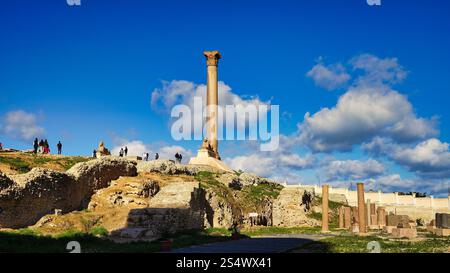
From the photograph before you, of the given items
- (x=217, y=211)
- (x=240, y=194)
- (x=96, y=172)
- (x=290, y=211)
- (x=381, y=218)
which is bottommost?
(x=381, y=218)

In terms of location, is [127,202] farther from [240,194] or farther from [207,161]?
[207,161]

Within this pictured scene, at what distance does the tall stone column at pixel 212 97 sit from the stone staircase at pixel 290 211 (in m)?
17.0

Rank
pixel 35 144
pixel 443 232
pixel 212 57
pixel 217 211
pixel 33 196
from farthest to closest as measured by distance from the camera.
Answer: pixel 212 57, pixel 35 144, pixel 217 211, pixel 443 232, pixel 33 196

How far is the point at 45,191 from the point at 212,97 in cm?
3702

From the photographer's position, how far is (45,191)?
20.2 metres

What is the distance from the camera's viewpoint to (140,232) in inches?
746

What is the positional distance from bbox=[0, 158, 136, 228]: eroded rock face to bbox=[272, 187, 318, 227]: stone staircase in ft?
51.6

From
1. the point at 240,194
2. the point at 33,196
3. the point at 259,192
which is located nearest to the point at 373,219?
the point at 259,192

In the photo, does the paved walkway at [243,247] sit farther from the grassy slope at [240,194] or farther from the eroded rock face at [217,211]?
the grassy slope at [240,194]

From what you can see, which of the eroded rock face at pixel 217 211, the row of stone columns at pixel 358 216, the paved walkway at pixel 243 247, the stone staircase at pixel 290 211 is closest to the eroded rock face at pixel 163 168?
the eroded rock face at pixel 217 211

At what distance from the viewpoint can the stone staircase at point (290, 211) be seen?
36.6m

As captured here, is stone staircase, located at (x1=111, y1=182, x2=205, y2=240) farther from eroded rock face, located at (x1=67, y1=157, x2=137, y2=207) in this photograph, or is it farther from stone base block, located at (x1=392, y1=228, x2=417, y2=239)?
stone base block, located at (x1=392, y1=228, x2=417, y2=239)

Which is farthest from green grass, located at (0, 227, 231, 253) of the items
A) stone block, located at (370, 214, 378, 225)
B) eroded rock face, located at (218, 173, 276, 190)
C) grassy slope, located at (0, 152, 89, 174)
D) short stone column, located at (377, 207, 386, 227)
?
short stone column, located at (377, 207, 386, 227)
